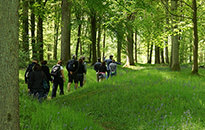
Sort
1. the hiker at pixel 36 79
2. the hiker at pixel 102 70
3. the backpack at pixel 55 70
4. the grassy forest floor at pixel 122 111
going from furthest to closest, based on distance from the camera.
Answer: the hiker at pixel 102 70 < the backpack at pixel 55 70 < the hiker at pixel 36 79 < the grassy forest floor at pixel 122 111

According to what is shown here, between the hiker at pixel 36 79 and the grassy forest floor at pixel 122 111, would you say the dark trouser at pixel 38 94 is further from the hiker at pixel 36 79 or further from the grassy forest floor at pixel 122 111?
the grassy forest floor at pixel 122 111

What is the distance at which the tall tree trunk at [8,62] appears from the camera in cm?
311

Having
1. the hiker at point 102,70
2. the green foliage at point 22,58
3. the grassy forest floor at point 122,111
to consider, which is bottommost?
the grassy forest floor at point 122,111

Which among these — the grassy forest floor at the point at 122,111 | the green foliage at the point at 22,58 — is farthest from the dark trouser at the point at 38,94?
the green foliage at the point at 22,58

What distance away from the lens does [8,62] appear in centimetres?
313

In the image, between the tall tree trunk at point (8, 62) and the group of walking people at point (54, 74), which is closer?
the tall tree trunk at point (8, 62)

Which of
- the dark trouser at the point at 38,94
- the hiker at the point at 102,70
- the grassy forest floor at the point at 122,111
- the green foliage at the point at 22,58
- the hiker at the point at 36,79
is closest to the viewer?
the grassy forest floor at the point at 122,111

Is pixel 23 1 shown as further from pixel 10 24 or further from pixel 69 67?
pixel 10 24

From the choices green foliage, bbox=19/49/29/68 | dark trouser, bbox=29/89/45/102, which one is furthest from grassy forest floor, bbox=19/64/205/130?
green foliage, bbox=19/49/29/68

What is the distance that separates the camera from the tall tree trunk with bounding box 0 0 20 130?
10.2 ft

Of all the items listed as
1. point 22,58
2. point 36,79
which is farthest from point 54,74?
point 22,58

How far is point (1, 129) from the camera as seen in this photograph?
317 cm

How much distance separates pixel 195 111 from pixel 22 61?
1014 cm

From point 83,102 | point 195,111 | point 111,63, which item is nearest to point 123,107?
point 83,102
